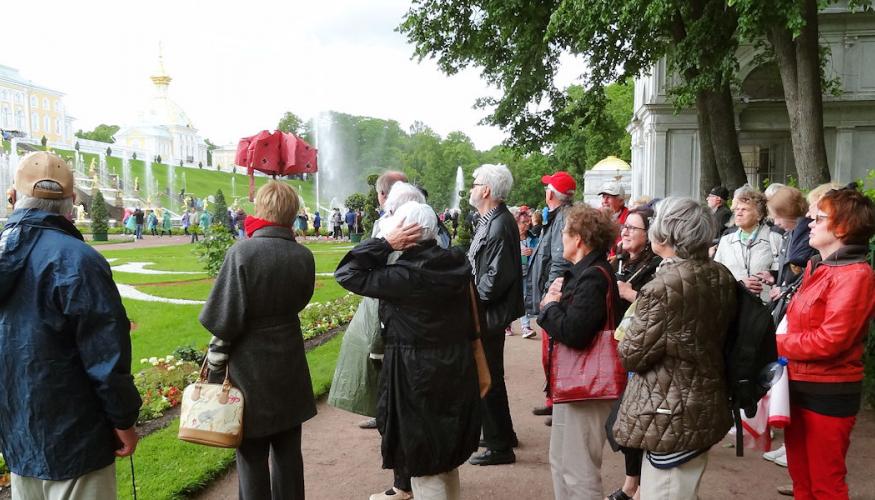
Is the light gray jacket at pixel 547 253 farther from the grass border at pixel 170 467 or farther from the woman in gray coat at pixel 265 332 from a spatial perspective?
the grass border at pixel 170 467

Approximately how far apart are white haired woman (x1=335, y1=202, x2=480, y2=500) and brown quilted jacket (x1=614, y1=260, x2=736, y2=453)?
2.70 feet

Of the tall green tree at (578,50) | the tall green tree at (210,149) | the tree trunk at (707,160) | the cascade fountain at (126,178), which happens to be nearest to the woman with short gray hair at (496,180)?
the tall green tree at (578,50)

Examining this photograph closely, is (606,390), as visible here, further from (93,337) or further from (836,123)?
(836,123)

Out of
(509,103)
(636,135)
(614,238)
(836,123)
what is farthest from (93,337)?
(636,135)

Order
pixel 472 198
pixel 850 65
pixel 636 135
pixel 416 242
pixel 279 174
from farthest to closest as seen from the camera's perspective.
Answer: pixel 636 135 → pixel 850 65 → pixel 279 174 → pixel 472 198 → pixel 416 242

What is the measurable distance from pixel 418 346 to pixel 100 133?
127372mm

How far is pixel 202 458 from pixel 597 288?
10.6ft

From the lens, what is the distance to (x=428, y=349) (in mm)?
3178

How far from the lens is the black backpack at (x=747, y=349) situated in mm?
2848

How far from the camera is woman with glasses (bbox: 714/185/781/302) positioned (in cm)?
522

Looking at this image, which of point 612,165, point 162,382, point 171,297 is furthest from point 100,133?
point 162,382

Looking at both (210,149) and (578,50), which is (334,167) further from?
(578,50)

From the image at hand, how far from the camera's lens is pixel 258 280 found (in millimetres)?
3311

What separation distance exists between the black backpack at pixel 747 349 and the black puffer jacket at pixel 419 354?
1.19m
